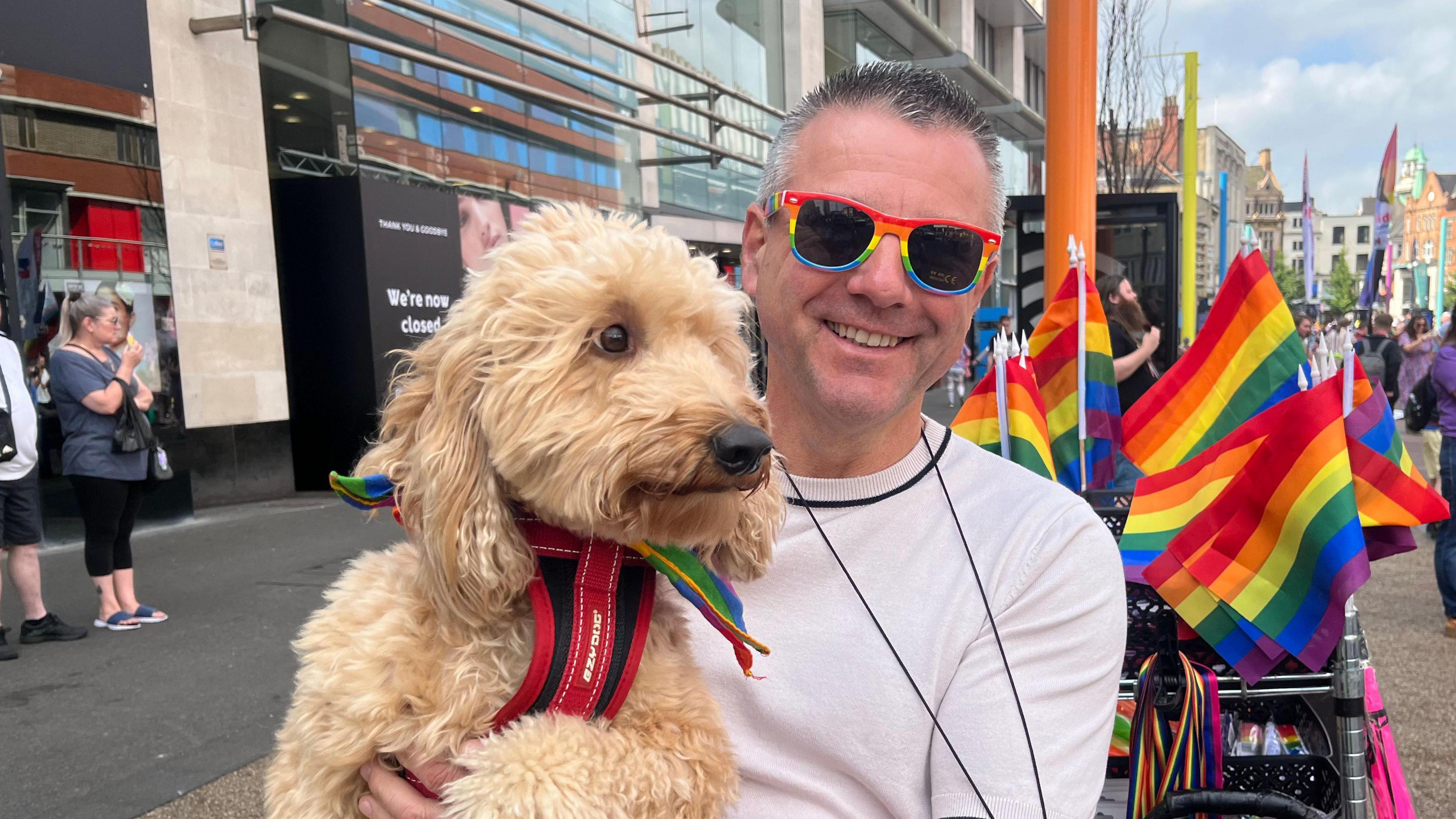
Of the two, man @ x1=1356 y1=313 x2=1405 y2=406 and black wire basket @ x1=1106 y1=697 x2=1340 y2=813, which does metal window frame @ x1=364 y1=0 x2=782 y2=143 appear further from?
man @ x1=1356 y1=313 x2=1405 y2=406

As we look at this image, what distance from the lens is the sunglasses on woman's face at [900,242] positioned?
1862 mm

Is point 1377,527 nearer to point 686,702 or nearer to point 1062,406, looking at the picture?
point 1062,406

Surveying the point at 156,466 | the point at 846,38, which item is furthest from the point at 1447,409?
the point at 846,38

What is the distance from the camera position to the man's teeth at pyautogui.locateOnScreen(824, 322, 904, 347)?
192cm

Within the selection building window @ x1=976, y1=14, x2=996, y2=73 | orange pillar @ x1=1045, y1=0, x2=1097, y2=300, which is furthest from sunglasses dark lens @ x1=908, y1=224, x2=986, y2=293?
building window @ x1=976, y1=14, x2=996, y2=73

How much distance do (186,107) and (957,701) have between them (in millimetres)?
10601

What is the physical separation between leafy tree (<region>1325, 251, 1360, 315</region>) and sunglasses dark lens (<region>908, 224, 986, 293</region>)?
322 ft

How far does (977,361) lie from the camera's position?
23750mm

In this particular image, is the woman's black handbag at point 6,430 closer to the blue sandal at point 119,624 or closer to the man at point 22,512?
the man at point 22,512

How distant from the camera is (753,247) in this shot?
2254 millimetres

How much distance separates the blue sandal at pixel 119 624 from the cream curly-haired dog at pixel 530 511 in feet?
19.2

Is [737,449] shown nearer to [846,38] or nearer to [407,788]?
[407,788]

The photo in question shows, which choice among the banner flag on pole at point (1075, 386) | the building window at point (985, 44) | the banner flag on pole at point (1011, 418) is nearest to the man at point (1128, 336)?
the banner flag on pole at point (1075, 386)

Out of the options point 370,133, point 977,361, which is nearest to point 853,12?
point 977,361
